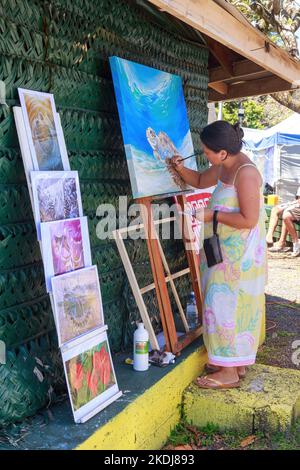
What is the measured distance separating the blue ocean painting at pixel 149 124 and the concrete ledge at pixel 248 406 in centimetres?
138

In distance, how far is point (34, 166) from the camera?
2.54 metres

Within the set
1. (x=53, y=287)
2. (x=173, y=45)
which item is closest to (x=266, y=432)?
(x=53, y=287)

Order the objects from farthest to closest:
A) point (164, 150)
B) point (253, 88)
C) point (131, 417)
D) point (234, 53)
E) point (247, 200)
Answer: point (253, 88), point (234, 53), point (164, 150), point (247, 200), point (131, 417)

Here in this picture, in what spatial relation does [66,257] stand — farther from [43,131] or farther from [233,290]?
[233,290]

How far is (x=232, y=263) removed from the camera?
334cm

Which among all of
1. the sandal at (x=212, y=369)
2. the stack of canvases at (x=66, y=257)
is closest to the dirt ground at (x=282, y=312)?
the sandal at (x=212, y=369)

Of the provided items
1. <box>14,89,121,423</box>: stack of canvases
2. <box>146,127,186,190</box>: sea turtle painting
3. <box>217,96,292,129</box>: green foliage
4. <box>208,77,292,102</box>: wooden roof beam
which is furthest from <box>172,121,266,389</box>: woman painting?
<box>217,96,292,129</box>: green foliage

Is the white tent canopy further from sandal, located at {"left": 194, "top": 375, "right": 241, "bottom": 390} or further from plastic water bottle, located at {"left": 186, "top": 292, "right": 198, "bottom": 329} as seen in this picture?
sandal, located at {"left": 194, "top": 375, "right": 241, "bottom": 390}

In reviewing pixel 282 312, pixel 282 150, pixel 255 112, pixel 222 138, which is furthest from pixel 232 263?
pixel 255 112

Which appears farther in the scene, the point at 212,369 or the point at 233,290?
the point at 212,369

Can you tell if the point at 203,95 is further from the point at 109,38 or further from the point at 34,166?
the point at 34,166

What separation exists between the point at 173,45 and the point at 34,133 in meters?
2.20

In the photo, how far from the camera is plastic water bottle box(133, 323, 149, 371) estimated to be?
10.6ft

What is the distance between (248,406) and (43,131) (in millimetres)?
2062
